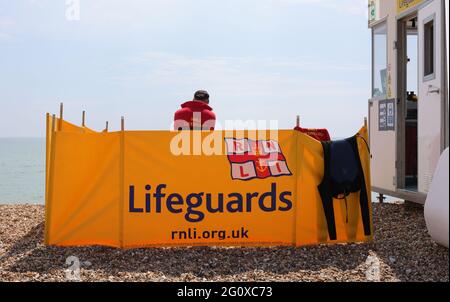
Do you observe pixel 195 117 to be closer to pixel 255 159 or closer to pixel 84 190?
pixel 255 159

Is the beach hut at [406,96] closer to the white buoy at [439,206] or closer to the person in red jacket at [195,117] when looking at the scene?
the white buoy at [439,206]

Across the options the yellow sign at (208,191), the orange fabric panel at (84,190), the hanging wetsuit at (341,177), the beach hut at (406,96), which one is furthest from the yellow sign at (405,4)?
the orange fabric panel at (84,190)

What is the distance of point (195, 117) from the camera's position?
8227 mm

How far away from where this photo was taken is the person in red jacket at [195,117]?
8219 mm

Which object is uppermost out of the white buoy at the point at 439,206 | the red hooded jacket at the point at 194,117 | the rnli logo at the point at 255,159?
the red hooded jacket at the point at 194,117

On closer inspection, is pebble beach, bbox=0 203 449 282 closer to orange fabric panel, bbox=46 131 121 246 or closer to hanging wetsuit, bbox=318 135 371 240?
orange fabric panel, bbox=46 131 121 246

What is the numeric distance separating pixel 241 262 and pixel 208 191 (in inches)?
36.4

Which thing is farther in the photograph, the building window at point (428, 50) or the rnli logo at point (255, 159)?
the building window at point (428, 50)

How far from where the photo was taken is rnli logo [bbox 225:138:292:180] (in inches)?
281

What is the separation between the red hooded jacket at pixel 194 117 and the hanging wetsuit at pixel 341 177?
171cm

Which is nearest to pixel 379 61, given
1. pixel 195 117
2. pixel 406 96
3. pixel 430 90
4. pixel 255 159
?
pixel 406 96

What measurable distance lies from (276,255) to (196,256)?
33.8 inches
